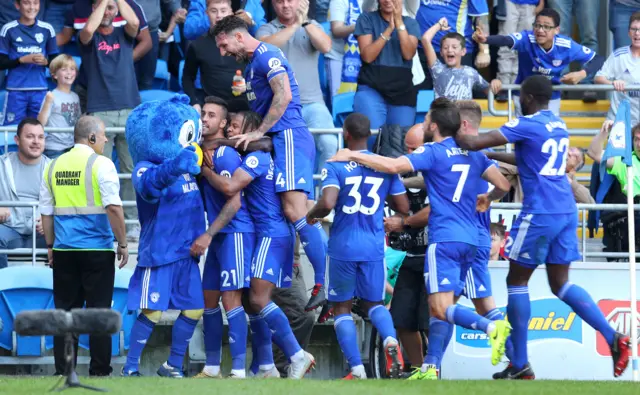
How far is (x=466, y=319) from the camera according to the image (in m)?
9.55

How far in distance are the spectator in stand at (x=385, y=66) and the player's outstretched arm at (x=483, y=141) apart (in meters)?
3.73

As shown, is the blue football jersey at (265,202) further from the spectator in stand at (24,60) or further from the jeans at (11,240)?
the spectator in stand at (24,60)

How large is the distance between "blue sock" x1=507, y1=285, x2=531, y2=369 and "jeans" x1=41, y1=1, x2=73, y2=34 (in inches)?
290

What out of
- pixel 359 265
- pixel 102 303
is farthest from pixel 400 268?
pixel 102 303

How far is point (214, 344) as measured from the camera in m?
10.6

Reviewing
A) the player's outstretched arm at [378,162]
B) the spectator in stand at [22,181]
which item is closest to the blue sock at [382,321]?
the player's outstretched arm at [378,162]

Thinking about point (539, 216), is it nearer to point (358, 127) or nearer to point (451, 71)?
point (358, 127)

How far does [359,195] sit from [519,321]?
5.17ft

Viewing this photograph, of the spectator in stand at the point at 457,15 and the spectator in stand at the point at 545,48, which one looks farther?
the spectator in stand at the point at 457,15

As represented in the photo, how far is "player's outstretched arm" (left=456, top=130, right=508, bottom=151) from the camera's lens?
963cm

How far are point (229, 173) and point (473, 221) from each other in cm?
199

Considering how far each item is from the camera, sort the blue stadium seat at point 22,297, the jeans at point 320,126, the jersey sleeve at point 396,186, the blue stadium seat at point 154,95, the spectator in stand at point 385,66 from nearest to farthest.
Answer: the jersey sleeve at point 396,186, the blue stadium seat at point 22,297, the jeans at point 320,126, the spectator in stand at point 385,66, the blue stadium seat at point 154,95

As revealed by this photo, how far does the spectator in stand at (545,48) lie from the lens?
1411 cm

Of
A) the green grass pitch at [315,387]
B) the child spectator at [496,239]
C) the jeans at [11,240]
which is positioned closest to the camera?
the green grass pitch at [315,387]
